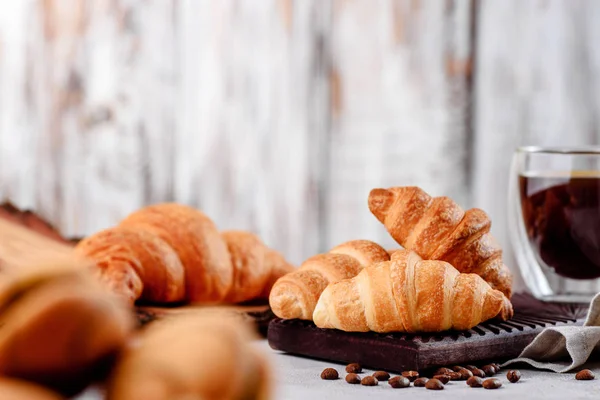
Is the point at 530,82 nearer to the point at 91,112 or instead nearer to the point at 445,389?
the point at 91,112

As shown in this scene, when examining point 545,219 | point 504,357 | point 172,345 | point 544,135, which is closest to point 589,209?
point 545,219

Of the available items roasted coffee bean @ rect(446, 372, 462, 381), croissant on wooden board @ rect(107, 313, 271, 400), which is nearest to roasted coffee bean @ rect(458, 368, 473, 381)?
roasted coffee bean @ rect(446, 372, 462, 381)

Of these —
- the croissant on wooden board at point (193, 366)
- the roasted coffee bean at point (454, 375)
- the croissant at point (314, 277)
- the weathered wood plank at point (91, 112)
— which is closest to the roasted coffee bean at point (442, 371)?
the roasted coffee bean at point (454, 375)

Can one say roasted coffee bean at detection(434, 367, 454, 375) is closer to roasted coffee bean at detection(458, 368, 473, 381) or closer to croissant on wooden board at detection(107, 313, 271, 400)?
roasted coffee bean at detection(458, 368, 473, 381)

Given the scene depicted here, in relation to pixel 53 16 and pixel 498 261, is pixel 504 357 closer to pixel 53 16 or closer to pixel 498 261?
pixel 498 261

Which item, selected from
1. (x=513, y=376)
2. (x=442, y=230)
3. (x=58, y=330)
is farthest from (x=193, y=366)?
(x=442, y=230)
